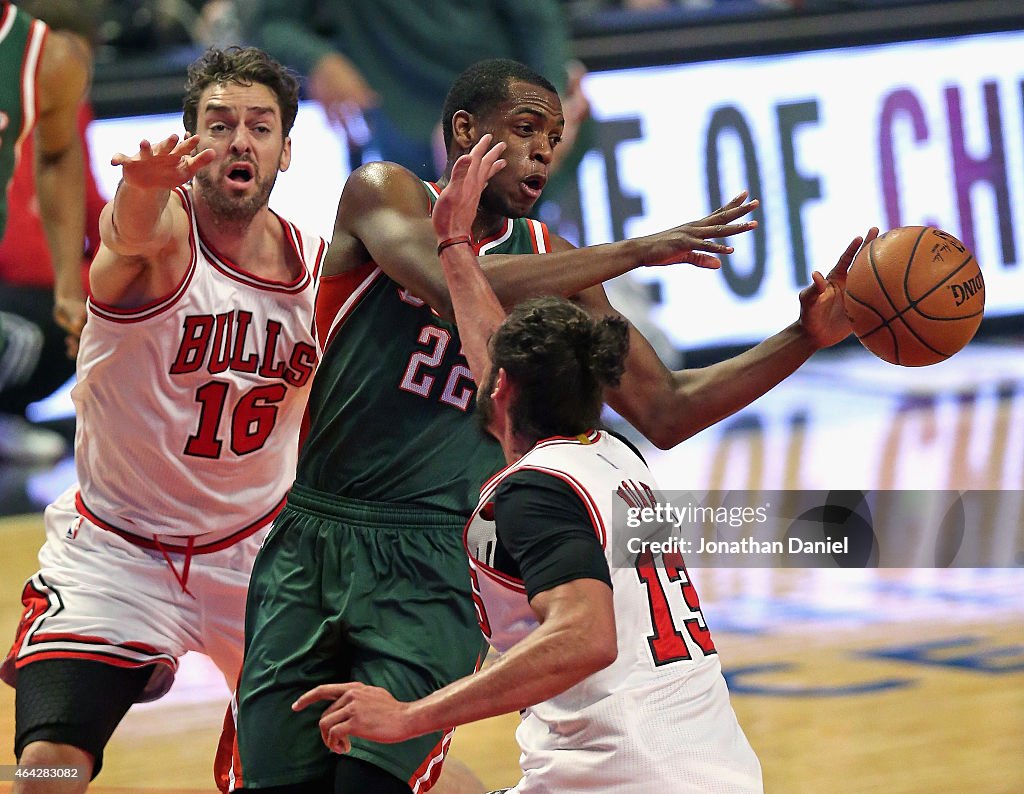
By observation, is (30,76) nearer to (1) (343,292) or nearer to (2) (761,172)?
(1) (343,292)

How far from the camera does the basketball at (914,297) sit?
381cm

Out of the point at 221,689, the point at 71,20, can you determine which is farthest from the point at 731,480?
the point at 71,20

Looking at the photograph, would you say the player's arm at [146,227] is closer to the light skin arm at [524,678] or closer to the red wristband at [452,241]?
the red wristband at [452,241]

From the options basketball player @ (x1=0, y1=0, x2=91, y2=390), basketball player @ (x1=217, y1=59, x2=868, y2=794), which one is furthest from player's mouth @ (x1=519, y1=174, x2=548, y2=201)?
basketball player @ (x1=0, y1=0, x2=91, y2=390)

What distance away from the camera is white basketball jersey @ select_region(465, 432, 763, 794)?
2.88m

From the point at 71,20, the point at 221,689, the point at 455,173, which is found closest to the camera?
the point at 455,173

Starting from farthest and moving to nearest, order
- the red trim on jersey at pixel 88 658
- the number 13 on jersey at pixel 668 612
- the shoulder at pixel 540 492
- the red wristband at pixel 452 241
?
1. the red trim on jersey at pixel 88 658
2. the red wristband at pixel 452 241
3. the number 13 on jersey at pixel 668 612
4. the shoulder at pixel 540 492

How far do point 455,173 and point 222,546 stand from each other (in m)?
1.47

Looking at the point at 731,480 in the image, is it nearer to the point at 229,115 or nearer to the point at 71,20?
the point at 71,20

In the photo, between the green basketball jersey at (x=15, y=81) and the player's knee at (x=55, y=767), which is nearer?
the player's knee at (x=55, y=767)

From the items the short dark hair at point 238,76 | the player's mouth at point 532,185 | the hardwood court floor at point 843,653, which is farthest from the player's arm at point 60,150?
the player's mouth at point 532,185

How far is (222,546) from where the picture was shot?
175 inches

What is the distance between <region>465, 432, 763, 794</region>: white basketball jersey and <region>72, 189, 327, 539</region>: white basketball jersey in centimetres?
143

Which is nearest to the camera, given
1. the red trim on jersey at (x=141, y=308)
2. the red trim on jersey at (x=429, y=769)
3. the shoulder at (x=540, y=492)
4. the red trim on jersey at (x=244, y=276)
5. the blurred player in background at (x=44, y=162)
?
the shoulder at (x=540, y=492)
